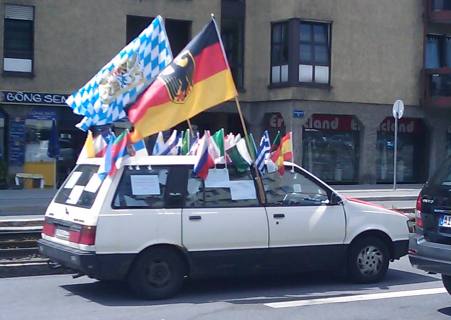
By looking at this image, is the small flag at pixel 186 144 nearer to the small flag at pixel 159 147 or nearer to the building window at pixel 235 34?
the small flag at pixel 159 147

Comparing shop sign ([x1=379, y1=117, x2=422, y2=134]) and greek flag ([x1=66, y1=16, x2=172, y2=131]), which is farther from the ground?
shop sign ([x1=379, y1=117, x2=422, y2=134])

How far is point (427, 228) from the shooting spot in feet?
27.9

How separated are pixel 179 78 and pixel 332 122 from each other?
23.1 meters

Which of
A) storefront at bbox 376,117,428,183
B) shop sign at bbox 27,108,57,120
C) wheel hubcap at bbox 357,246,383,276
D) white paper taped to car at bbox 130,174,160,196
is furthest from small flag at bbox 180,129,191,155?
storefront at bbox 376,117,428,183

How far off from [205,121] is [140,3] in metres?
5.90

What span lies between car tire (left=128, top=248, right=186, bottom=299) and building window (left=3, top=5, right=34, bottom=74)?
2025cm

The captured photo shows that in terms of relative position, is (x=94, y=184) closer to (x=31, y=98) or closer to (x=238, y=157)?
(x=238, y=157)

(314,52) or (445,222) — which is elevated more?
(314,52)

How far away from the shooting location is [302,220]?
9.52 m

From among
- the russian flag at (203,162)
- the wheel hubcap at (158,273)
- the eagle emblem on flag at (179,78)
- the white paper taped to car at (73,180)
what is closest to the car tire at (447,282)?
the russian flag at (203,162)

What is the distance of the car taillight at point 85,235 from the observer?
27.8 feet

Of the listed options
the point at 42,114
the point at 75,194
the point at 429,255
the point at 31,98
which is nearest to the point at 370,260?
the point at 429,255

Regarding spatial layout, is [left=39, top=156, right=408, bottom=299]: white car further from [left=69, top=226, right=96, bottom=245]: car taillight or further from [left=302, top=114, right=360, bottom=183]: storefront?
[left=302, top=114, right=360, bottom=183]: storefront

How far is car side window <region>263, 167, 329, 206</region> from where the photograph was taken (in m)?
9.49
